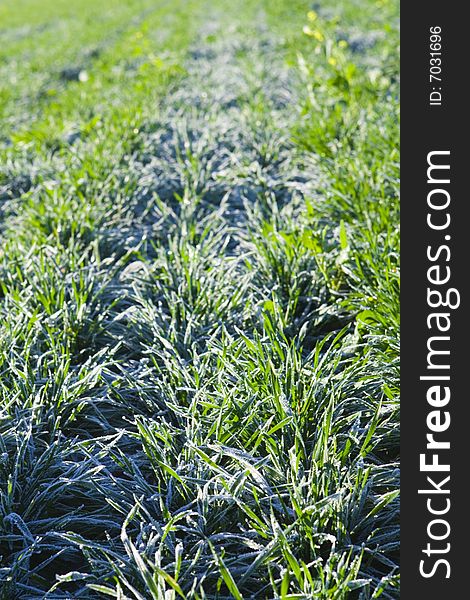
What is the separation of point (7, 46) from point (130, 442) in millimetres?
11301

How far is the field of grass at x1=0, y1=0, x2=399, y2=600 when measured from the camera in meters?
1.52

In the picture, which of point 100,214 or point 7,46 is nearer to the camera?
point 100,214

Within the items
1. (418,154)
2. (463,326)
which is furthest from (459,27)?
(463,326)

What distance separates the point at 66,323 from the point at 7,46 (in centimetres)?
1075

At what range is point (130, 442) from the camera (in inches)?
75.5

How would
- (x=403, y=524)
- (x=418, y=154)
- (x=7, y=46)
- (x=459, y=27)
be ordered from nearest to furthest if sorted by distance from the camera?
(x=403, y=524)
(x=418, y=154)
(x=459, y=27)
(x=7, y=46)

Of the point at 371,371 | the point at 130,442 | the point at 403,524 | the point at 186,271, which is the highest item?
the point at 186,271

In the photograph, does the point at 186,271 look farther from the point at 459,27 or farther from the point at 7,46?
the point at 7,46

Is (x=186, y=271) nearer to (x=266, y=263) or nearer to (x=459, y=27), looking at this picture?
(x=266, y=263)

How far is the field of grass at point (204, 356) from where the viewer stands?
59.7 inches

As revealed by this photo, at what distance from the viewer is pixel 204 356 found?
2117 mm

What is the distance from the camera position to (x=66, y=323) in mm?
2271

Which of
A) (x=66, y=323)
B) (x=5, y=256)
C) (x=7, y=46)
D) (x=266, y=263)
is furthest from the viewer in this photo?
(x=7, y=46)

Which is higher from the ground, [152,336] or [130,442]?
[152,336]
